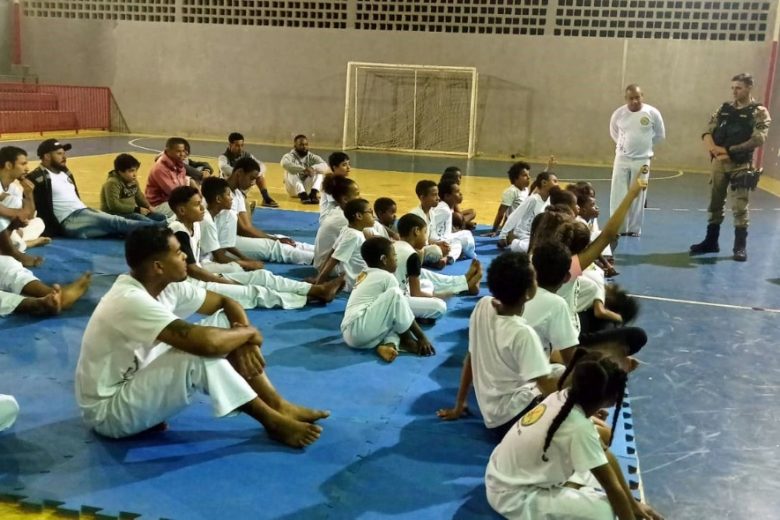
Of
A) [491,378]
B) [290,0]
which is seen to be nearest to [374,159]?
[290,0]

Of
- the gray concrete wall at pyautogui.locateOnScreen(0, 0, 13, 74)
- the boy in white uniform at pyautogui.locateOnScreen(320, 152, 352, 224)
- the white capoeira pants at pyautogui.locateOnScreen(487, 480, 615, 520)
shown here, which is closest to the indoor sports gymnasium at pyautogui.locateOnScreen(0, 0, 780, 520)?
the white capoeira pants at pyautogui.locateOnScreen(487, 480, 615, 520)

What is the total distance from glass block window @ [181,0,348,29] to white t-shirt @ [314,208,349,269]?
14408 millimetres

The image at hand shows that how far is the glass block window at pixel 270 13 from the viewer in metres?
19.9

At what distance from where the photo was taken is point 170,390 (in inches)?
128

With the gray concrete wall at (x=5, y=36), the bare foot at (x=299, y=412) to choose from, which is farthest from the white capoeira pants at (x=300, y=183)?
the gray concrete wall at (x=5, y=36)

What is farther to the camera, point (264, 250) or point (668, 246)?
point (668, 246)

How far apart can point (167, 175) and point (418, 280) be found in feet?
13.5

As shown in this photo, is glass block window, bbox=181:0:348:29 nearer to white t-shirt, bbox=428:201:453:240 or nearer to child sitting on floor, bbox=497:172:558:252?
child sitting on floor, bbox=497:172:558:252

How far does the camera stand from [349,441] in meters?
3.55

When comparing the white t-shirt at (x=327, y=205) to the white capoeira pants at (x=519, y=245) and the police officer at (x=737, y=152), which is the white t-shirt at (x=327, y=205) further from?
the police officer at (x=737, y=152)

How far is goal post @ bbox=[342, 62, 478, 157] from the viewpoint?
19078 mm

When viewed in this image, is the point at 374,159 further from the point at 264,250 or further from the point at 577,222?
the point at 577,222

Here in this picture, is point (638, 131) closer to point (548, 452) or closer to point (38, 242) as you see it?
point (38, 242)

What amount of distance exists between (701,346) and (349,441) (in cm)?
282
